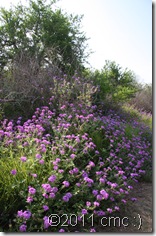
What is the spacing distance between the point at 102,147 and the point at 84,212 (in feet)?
5.11

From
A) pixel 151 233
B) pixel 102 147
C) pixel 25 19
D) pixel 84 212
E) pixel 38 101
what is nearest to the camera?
pixel 84 212

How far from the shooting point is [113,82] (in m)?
7.33

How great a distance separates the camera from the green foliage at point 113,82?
6.20 metres

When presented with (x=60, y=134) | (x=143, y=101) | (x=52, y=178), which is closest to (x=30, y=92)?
(x=60, y=134)

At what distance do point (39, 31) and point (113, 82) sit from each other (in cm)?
258

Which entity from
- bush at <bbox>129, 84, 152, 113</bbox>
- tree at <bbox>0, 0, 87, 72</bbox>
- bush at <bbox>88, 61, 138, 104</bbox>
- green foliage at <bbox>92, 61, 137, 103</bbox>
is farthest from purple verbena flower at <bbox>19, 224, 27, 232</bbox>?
bush at <bbox>129, 84, 152, 113</bbox>

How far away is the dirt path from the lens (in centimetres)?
233

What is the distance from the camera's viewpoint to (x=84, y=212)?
6.72 feet

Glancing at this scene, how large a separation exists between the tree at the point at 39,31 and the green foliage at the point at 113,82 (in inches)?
29.7

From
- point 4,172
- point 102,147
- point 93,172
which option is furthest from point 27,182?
point 102,147

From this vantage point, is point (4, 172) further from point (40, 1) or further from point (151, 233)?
point (40, 1)

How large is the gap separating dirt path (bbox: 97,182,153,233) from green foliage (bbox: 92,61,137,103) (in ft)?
10.8

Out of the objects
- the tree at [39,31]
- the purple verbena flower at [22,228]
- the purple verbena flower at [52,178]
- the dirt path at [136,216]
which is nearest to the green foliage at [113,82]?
the tree at [39,31]

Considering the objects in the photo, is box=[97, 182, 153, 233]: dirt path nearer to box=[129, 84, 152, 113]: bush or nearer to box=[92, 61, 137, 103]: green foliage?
box=[92, 61, 137, 103]: green foliage
